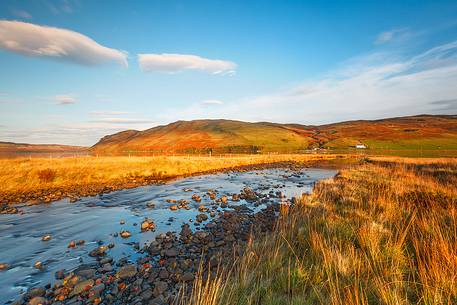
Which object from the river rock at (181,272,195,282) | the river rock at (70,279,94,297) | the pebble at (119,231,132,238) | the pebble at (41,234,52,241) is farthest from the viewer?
the pebble at (119,231,132,238)

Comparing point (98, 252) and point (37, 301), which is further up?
point (37, 301)

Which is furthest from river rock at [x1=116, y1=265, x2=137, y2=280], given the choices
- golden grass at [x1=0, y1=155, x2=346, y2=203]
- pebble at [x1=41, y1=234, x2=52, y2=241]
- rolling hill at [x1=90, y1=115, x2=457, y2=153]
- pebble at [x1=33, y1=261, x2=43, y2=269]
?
rolling hill at [x1=90, y1=115, x2=457, y2=153]

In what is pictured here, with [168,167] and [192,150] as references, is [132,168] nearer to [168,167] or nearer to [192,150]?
[168,167]

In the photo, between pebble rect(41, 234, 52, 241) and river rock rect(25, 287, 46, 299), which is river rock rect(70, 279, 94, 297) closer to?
river rock rect(25, 287, 46, 299)

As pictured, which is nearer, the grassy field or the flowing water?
the grassy field

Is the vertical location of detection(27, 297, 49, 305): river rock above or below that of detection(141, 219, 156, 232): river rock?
above

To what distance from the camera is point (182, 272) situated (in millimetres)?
7371

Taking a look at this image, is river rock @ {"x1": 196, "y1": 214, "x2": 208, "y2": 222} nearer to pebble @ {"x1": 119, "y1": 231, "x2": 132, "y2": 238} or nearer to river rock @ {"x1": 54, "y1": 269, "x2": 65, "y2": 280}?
pebble @ {"x1": 119, "y1": 231, "x2": 132, "y2": 238}

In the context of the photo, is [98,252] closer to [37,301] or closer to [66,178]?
[37,301]

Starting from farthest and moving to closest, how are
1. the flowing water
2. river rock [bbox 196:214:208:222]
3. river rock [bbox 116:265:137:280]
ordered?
river rock [bbox 196:214:208:222] → the flowing water → river rock [bbox 116:265:137:280]

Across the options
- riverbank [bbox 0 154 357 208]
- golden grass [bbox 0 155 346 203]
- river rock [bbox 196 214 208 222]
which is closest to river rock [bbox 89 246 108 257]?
river rock [bbox 196 214 208 222]

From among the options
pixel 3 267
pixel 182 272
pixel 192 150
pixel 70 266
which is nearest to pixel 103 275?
pixel 70 266

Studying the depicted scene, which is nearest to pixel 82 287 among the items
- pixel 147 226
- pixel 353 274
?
pixel 147 226

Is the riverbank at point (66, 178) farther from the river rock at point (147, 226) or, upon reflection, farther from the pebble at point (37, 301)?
the pebble at point (37, 301)
